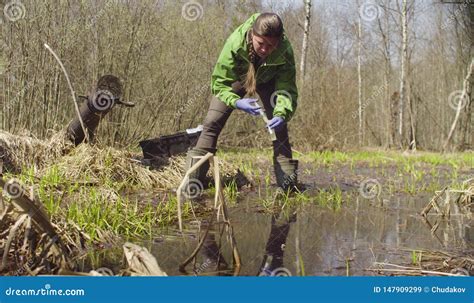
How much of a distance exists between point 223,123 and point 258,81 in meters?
0.49

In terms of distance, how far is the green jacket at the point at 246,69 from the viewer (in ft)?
12.3

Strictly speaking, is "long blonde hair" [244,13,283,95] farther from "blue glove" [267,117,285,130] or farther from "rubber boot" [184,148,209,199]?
"rubber boot" [184,148,209,199]

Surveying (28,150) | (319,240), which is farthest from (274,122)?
(28,150)

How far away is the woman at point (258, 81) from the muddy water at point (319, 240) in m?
0.58

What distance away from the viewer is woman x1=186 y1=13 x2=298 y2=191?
11.8ft

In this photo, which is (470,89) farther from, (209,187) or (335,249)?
(335,249)

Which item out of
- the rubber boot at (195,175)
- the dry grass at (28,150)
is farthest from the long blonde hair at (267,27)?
the dry grass at (28,150)

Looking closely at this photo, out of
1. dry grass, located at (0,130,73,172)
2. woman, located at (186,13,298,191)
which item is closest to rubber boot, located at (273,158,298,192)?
woman, located at (186,13,298,191)

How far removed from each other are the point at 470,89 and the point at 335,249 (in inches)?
560

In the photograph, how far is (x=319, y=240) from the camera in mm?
2799

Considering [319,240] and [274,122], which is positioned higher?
[274,122]

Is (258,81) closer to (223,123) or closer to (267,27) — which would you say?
(223,123)

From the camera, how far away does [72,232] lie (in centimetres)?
246

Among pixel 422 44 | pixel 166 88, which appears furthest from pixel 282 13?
pixel 422 44
